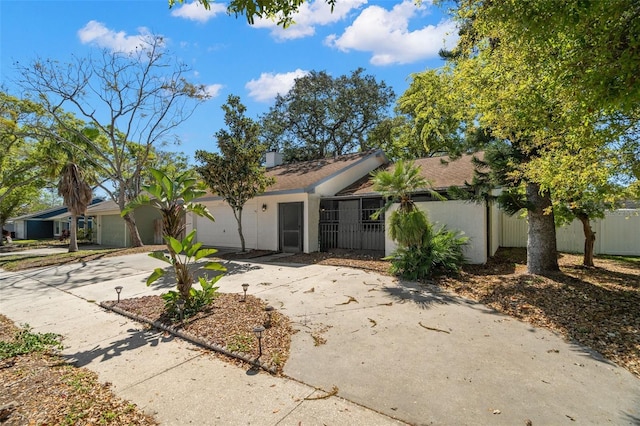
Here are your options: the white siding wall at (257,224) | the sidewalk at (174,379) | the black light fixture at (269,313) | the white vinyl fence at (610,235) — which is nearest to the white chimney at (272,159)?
the white siding wall at (257,224)

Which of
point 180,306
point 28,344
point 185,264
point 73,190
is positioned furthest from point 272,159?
point 28,344

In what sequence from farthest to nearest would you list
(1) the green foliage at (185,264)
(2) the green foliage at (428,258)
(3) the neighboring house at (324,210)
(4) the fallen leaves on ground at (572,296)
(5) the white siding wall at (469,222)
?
(3) the neighboring house at (324,210) → (5) the white siding wall at (469,222) → (2) the green foliage at (428,258) → (1) the green foliage at (185,264) → (4) the fallen leaves on ground at (572,296)

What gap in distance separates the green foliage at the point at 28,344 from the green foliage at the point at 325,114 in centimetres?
2292

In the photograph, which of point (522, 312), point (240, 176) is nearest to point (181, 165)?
point (240, 176)

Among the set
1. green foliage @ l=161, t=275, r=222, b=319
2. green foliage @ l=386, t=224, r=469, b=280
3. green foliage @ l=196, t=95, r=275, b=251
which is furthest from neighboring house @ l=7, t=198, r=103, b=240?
green foliage @ l=386, t=224, r=469, b=280

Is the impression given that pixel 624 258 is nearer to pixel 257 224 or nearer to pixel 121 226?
pixel 257 224

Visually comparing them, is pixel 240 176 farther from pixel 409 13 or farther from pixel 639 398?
pixel 639 398

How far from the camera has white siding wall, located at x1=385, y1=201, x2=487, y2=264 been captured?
967 cm

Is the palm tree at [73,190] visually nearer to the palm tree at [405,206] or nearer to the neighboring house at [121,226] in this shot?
the neighboring house at [121,226]

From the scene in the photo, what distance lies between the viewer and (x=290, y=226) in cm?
1429

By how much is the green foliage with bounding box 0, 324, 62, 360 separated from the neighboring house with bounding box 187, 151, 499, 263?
29.3 ft

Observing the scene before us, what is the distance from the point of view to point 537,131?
4.85 meters

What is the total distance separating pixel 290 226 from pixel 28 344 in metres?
10.2

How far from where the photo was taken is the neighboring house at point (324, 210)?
1273 cm
